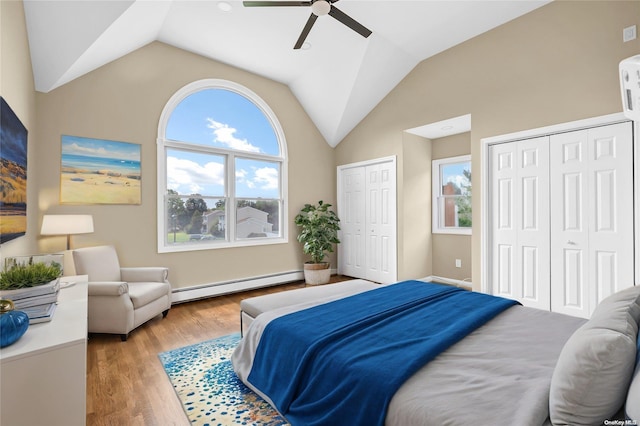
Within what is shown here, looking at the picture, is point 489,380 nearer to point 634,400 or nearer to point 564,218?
point 634,400

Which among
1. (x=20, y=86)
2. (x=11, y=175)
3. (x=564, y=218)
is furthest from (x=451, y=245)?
(x=20, y=86)

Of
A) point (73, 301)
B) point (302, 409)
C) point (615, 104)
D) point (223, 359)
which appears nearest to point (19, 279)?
point (73, 301)

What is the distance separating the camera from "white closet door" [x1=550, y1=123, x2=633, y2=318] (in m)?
2.88

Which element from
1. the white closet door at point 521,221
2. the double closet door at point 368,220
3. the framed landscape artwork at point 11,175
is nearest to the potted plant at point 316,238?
the double closet door at point 368,220

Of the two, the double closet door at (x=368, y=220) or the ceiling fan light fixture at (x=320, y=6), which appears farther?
the double closet door at (x=368, y=220)

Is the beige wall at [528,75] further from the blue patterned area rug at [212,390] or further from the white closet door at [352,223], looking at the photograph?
the blue patterned area rug at [212,390]

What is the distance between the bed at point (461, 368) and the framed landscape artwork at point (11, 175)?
177 cm

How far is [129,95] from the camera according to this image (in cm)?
375

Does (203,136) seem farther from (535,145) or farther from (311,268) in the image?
(535,145)

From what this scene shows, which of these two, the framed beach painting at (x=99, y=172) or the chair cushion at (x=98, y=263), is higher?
the framed beach painting at (x=99, y=172)

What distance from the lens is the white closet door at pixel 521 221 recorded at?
338 centimetres

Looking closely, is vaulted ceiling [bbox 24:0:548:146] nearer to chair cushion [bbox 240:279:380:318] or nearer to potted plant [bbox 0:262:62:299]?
potted plant [bbox 0:262:62:299]

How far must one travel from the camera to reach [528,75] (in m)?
3.44

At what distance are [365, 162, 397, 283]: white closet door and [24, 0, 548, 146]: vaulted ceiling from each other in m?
→ 1.10
